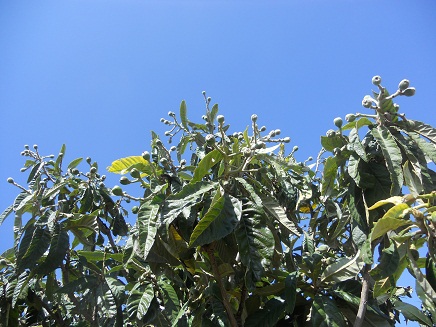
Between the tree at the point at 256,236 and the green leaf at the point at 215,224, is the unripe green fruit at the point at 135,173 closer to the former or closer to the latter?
the tree at the point at 256,236

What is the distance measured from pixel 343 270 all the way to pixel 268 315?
1.40ft

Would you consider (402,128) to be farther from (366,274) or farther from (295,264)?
(295,264)

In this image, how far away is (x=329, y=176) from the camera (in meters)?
2.41

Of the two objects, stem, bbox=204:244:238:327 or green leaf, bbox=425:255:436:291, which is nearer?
green leaf, bbox=425:255:436:291

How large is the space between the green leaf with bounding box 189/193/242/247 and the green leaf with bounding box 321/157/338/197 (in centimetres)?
64

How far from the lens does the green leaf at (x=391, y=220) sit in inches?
68.1

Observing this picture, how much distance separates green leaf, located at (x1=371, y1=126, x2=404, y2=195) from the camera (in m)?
2.01

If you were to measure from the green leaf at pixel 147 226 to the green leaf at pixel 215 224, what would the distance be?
185 mm

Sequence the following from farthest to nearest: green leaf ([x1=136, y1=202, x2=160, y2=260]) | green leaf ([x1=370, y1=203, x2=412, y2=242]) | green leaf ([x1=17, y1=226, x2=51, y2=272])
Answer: green leaf ([x1=17, y1=226, x2=51, y2=272]), green leaf ([x1=136, y1=202, x2=160, y2=260]), green leaf ([x1=370, y1=203, x2=412, y2=242])

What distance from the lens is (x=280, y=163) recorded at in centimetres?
A: 241

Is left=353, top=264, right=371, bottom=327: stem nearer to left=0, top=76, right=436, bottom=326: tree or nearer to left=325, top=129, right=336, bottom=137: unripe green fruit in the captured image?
left=0, top=76, right=436, bottom=326: tree

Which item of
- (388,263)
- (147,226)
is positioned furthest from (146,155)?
(388,263)

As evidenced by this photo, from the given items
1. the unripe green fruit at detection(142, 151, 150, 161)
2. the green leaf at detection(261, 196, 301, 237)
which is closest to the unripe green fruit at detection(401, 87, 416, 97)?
the green leaf at detection(261, 196, 301, 237)

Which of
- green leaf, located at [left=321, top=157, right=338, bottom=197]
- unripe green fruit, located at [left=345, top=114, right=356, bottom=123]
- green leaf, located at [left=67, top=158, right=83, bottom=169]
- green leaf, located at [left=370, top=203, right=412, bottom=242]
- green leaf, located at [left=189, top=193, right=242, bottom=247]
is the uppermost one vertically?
green leaf, located at [left=67, top=158, right=83, bottom=169]
